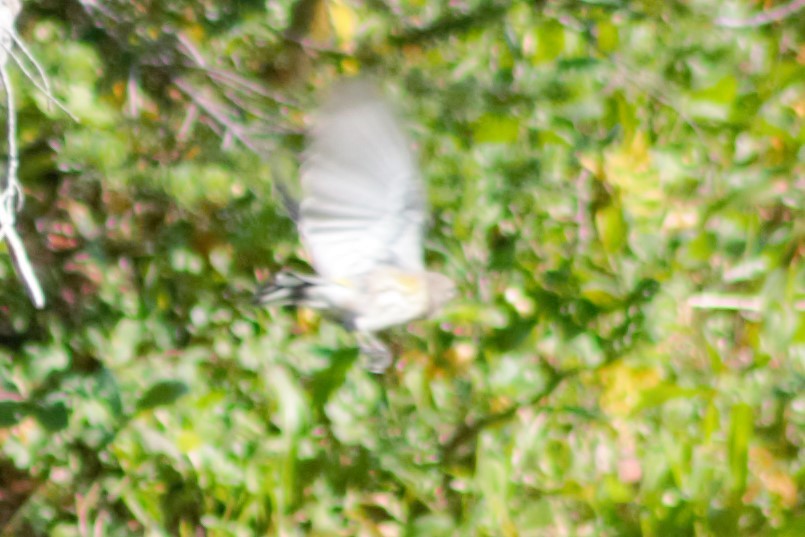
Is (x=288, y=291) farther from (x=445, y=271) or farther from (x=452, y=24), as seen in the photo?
(x=452, y=24)

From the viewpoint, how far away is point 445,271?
170 cm

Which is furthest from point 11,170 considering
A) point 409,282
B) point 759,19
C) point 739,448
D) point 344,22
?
point 759,19

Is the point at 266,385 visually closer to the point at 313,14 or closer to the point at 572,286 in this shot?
the point at 572,286

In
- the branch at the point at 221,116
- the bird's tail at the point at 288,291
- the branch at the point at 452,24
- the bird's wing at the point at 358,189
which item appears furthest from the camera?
the branch at the point at 452,24

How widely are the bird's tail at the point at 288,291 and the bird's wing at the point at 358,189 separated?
0.03m

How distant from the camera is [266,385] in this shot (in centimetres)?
151

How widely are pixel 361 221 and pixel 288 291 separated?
0.15 m

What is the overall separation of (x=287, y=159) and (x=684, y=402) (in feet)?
2.51

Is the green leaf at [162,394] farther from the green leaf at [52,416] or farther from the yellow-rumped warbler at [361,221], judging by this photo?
the yellow-rumped warbler at [361,221]

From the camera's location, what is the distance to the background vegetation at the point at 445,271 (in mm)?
1477

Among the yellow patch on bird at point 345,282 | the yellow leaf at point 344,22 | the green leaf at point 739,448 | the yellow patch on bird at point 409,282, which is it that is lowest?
the green leaf at point 739,448

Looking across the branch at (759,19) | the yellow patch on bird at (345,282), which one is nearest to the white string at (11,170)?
the yellow patch on bird at (345,282)

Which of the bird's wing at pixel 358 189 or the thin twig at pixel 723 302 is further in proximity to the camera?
the thin twig at pixel 723 302

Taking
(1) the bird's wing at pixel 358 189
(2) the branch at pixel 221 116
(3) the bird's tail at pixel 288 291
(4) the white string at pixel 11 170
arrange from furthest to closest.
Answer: (2) the branch at pixel 221 116 → (3) the bird's tail at pixel 288 291 → (1) the bird's wing at pixel 358 189 → (4) the white string at pixel 11 170
